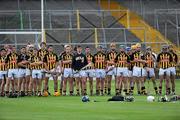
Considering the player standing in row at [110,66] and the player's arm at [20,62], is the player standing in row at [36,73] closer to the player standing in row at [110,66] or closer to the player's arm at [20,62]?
the player's arm at [20,62]

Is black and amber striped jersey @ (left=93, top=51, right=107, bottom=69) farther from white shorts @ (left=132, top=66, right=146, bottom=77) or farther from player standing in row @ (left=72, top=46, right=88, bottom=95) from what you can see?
white shorts @ (left=132, top=66, right=146, bottom=77)

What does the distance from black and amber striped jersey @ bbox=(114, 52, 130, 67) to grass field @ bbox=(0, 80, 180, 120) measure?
495cm

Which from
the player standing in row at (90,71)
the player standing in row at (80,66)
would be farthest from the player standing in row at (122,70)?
the player standing in row at (80,66)

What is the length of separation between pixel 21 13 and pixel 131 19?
25.7 feet

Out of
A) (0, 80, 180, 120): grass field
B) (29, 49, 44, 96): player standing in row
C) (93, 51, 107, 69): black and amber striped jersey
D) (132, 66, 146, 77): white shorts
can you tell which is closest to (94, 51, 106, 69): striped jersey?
(93, 51, 107, 69): black and amber striped jersey

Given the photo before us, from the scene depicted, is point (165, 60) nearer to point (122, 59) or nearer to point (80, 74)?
point (122, 59)

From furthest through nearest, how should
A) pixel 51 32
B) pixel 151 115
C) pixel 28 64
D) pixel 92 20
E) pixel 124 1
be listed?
pixel 124 1 < pixel 92 20 < pixel 51 32 < pixel 28 64 < pixel 151 115

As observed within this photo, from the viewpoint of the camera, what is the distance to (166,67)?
93.2ft

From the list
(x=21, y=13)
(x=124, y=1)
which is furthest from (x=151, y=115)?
(x=124, y=1)

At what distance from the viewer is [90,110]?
19891 mm

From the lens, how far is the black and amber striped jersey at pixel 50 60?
28391mm

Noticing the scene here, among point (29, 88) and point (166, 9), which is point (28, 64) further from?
point (166, 9)

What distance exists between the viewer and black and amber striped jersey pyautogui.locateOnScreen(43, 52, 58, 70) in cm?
2839

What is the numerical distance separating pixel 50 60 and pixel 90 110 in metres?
8.84
